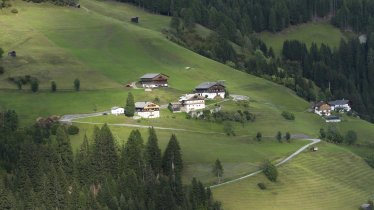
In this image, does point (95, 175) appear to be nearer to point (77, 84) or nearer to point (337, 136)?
point (77, 84)

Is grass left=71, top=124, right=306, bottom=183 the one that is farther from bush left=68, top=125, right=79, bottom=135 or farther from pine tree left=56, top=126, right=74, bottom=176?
pine tree left=56, top=126, right=74, bottom=176

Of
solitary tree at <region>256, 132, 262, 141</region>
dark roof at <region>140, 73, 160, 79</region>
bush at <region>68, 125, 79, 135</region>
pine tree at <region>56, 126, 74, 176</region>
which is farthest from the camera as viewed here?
dark roof at <region>140, 73, 160, 79</region>

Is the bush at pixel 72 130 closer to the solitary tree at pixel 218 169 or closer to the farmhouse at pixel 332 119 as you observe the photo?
the solitary tree at pixel 218 169

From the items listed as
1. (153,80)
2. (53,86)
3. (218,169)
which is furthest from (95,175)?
(153,80)

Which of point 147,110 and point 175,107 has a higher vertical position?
point 175,107

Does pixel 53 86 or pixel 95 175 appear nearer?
pixel 95 175

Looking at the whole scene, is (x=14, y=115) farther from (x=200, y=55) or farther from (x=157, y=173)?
Answer: (x=200, y=55)

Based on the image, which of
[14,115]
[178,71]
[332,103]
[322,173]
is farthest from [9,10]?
[322,173]

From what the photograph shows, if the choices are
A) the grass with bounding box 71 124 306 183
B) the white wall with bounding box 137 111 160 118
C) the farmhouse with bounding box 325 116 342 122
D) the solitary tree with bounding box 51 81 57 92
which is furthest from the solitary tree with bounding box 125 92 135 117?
the farmhouse with bounding box 325 116 342 122
